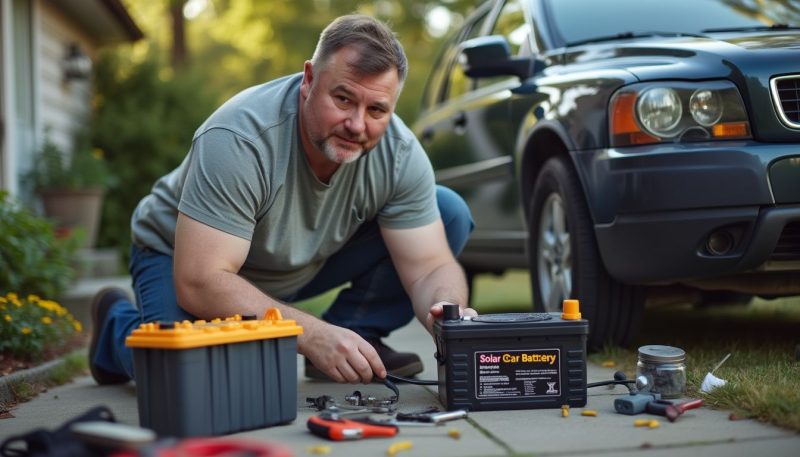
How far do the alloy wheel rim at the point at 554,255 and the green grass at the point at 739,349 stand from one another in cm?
38

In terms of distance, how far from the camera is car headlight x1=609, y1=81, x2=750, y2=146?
140 inches

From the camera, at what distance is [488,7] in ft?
20.1

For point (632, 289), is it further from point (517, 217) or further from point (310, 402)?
point (310, 402)

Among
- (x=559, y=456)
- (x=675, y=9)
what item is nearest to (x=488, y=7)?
(x=675, y=9)

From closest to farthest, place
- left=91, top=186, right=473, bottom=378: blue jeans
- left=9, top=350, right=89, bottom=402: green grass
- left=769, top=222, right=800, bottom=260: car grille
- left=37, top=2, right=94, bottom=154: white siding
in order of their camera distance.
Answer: left=769, top=222, right=800, bottom=260: car grille
left=9, top=350, right=89, bottom=402: green grass
left=91, top=186, right=473, bottom=378: blue jeans
left=37, top=2, right=94, bottom=154: white siding

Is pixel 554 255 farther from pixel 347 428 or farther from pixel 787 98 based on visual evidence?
pixel 347 428

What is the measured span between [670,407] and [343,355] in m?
0.97

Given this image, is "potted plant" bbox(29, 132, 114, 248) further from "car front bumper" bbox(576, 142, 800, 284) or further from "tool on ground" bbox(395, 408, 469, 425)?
"tool on ground" bbox(395, 408, 469, 425)

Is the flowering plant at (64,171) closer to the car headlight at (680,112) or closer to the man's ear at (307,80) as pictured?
the man's ear at (307,80)

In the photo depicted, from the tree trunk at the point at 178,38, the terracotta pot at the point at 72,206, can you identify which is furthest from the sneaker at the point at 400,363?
the tree trunk at the point at 178,38

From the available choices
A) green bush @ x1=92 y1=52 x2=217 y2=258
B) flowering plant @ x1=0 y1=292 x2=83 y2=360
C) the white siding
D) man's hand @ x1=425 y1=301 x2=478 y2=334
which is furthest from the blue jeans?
green bush @ x1=92 y1=52 x2=217 y2=258

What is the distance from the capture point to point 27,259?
503 cm

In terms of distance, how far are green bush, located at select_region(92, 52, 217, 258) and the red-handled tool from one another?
880 cm

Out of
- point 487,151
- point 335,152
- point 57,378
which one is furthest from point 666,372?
point 57,378
